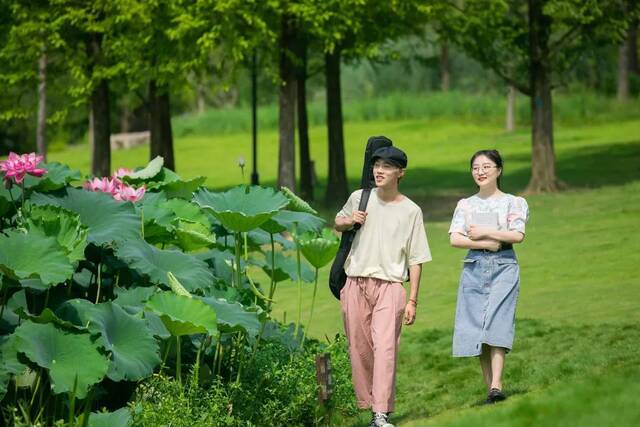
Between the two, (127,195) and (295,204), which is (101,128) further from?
(127,195)

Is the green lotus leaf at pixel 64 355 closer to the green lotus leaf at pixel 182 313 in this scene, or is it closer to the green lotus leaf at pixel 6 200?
the green lotus leaf at pixel 182 313

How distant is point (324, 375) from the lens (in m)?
10.4

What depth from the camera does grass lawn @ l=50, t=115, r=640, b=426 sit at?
826 centimetres

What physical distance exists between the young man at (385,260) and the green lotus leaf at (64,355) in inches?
68.2

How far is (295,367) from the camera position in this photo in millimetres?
11492

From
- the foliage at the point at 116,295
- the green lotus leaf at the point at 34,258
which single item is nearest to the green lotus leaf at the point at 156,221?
the foliage at the point at 116,295

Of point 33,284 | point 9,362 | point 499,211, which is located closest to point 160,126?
point 33,284

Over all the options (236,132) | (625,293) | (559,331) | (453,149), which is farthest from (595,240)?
(236,132)

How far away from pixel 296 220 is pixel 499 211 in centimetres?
215

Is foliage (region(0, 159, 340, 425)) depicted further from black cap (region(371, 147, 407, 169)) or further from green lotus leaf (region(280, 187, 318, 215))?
black cap (region(371, 147, 407, 169))

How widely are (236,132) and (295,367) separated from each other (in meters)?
57.8

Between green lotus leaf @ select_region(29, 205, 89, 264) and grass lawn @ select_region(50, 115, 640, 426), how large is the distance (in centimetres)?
260

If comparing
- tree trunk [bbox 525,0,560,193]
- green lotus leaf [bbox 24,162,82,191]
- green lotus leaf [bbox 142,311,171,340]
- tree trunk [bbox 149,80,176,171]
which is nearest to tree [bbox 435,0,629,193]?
tree trunk [bbox 525,0,560,193]

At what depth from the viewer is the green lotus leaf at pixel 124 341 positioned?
31.4ft
